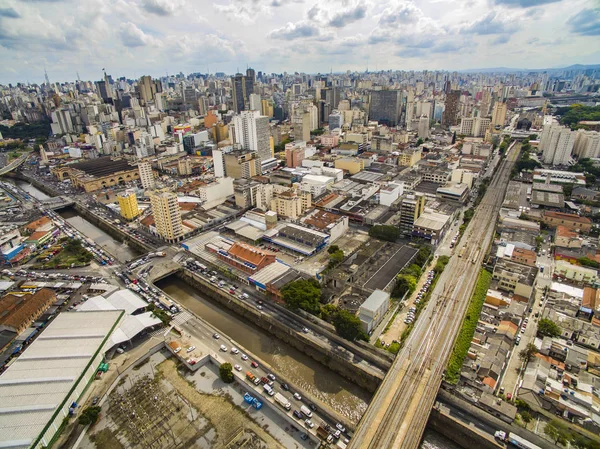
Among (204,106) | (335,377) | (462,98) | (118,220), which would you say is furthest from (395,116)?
(335,377)

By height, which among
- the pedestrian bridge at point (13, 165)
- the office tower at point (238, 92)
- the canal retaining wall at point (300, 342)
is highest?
the office tower at point (238, 92)

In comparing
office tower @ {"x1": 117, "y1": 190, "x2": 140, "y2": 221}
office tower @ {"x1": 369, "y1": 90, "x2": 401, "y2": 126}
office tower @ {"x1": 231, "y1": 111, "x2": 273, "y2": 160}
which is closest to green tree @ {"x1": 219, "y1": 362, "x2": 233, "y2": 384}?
office tower @ {"x1": 117, "y1": 190, "x2": 140, "y2": 221}

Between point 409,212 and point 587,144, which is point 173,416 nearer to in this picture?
point 409,212

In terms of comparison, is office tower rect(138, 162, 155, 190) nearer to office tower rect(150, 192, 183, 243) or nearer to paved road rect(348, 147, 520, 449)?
office tower rect(150, 192, 183, 243)

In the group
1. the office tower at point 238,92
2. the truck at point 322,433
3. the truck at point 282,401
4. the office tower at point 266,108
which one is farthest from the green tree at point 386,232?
the office tower at point 238,92

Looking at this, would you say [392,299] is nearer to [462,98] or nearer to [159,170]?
[159,170]

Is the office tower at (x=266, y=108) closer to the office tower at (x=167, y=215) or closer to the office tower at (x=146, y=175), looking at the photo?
the office tower at (x=146, y=175)
